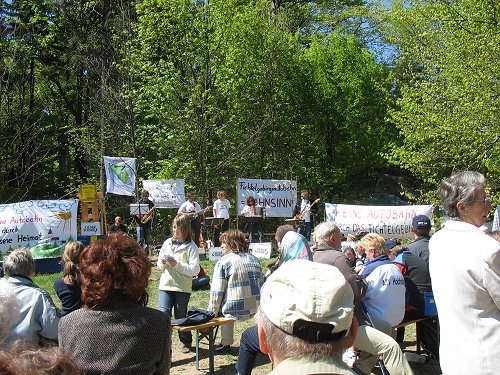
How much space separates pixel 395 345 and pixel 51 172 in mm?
29607

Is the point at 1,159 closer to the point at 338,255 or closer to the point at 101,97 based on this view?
the point at 101,97

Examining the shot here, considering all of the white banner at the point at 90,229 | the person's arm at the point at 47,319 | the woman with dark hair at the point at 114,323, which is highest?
the woman with dark hair at the point at 114,323

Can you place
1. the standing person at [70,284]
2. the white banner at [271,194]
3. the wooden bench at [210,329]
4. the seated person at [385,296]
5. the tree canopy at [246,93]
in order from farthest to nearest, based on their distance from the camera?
the white banner at [271,194] < the tree canopy at [246,93] < the wooden bench at [210,329] < the seated person at [385,296] < the standing person at [70,284]

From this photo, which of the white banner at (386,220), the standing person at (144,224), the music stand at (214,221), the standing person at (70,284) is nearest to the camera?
the standing person at (70,284)

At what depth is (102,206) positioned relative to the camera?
672 inches

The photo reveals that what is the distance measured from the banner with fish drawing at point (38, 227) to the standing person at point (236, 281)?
8.90 metres

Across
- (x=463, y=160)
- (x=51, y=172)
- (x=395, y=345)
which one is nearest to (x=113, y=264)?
(x=395, y=345)

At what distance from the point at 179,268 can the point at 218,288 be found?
517 mm

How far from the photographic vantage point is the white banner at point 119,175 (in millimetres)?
18000

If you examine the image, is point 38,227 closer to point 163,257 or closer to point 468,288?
point 163,257

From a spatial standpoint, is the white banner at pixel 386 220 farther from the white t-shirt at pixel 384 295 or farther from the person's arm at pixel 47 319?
the person's arm at pixel 47 319

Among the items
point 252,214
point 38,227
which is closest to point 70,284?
point 38,227

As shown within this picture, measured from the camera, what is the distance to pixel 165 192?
19.1 metres

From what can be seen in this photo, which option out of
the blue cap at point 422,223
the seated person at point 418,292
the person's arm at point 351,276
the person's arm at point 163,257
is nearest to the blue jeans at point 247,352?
the person's arm at point 351,276
